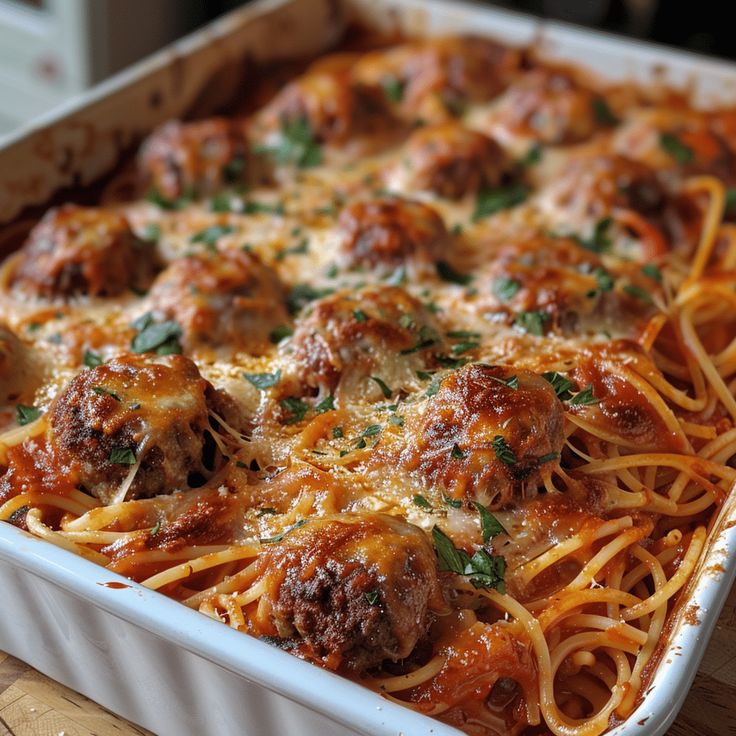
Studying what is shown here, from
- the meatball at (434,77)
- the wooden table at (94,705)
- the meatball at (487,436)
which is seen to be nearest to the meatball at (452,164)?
the meatball at (434,77)

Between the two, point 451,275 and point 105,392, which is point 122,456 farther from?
point 451,275

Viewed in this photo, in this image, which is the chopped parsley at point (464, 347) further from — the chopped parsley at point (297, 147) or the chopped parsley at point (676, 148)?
the chopped parsley at point (676, 148)

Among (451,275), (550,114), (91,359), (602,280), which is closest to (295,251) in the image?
(451,275)

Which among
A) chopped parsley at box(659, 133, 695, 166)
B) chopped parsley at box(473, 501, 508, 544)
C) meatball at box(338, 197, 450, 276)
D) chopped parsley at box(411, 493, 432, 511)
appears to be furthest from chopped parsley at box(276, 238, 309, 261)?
chopped parsley at box(659, 133, 695, 166)

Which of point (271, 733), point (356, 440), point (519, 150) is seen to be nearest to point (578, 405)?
point (356, 440)

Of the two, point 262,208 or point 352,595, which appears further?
point 262,208

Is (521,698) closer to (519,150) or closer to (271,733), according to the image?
(271,733)
